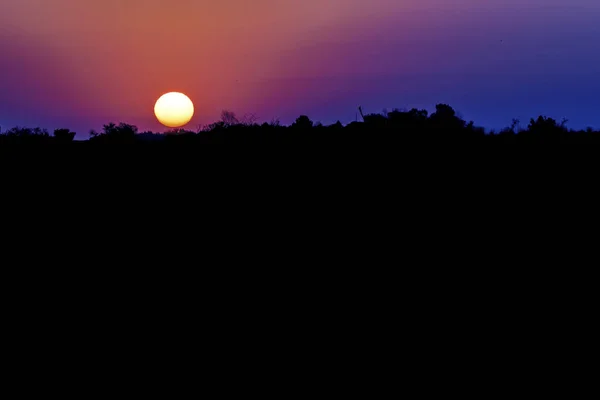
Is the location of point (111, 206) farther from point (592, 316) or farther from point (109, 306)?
point (592, 316)

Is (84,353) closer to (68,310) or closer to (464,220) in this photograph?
(68,310)

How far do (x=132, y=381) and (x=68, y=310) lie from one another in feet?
7.59

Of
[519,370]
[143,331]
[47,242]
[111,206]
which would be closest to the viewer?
[519,370]

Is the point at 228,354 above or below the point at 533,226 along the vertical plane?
below

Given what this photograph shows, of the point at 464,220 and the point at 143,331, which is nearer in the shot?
the point at 143,331

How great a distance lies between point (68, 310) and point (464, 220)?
27.1 feet

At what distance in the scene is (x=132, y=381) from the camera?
6.54 m

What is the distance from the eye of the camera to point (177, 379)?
656 cm

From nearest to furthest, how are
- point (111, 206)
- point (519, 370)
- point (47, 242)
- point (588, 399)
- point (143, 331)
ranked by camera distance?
point (588, 399) < point (519, 370) < point (143, 331) < point (47, 242) < point (111, 206)

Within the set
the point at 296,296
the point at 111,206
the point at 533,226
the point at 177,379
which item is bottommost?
the point at 177,379

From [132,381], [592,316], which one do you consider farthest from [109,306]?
[592,316]

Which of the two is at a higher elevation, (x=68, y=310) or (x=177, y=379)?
(x=68, y=310)

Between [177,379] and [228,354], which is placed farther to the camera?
[228,354]

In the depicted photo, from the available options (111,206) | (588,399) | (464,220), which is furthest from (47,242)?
(588,399)
